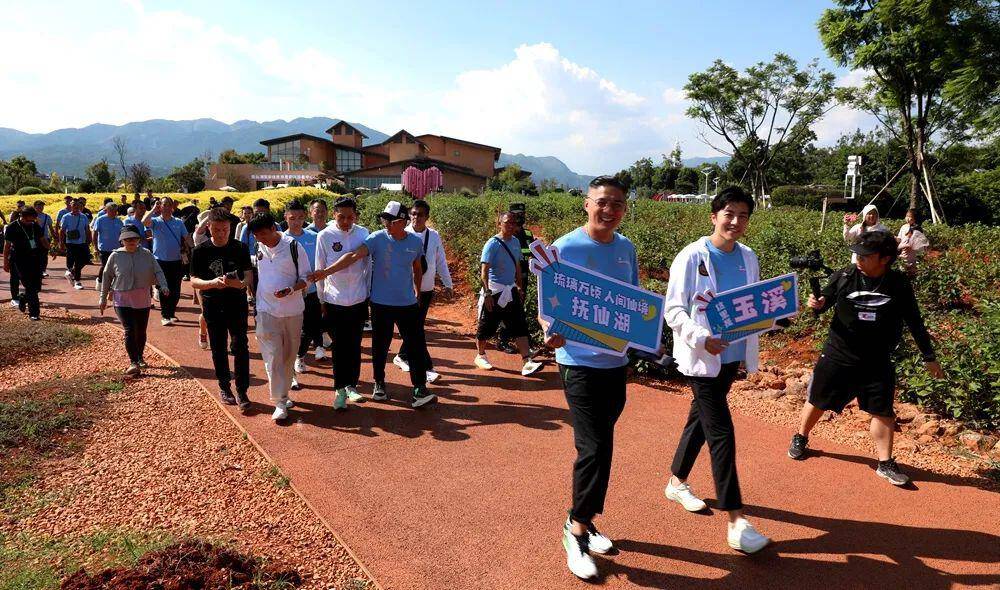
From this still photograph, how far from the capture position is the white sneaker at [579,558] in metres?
2.96

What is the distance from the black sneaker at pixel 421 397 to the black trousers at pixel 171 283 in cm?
525

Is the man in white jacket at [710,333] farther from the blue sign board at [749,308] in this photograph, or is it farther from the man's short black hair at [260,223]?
the man's short black hair at [260,223]

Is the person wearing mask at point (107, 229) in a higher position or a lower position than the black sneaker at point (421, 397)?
higher

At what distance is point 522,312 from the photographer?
21.8 ft

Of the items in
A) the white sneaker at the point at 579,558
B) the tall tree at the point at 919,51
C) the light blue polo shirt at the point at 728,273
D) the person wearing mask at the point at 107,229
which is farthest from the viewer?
the tall tree at the point at 919,51

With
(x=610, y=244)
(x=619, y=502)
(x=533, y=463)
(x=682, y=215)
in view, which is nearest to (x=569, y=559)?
(x=619, y=502)

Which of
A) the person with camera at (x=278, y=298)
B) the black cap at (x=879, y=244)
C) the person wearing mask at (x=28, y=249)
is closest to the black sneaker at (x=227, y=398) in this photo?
the person with camera at (x=278, y=298)

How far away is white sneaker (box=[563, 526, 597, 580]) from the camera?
2.96 metres

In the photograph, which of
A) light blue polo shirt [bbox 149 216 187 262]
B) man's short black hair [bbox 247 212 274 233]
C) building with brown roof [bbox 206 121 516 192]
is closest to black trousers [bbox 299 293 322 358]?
man's short black hair [bbox 247 212 274 233]

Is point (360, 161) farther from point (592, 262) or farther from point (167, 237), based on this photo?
point (592, 262)

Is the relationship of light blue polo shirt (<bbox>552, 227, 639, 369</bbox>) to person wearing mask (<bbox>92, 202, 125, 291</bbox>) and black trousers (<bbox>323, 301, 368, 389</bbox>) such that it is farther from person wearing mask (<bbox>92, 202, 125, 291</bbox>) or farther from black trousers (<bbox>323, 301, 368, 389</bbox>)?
person wearing mask (<bbox>92, 202, 125, 291</bbox>)

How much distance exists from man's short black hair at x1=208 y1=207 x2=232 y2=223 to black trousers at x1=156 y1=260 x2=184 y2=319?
4377 mm

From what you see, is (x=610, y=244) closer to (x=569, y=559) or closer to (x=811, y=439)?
(x=569, y=559)

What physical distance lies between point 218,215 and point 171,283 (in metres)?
4.96
